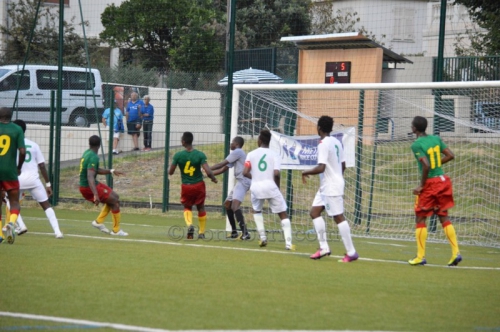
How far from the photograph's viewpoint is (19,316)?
6906 mm

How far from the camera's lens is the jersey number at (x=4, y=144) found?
39.2 feet

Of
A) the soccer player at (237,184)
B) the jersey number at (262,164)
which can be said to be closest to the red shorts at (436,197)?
the jersey number at (262,164)

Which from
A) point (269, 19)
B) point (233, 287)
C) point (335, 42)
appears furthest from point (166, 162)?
point (269, 19)

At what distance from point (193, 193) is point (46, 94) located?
44.6 ft

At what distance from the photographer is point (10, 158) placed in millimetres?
11984

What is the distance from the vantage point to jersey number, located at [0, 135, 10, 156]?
39.2ft

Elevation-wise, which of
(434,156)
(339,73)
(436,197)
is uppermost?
(339,73)

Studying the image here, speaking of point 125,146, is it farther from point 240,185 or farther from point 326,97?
point 240,185

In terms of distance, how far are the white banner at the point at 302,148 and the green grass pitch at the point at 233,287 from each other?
265 centimetres

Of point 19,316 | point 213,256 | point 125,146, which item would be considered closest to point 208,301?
point 19,316

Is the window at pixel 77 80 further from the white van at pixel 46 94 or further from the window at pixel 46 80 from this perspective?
the window at pixel 46 80

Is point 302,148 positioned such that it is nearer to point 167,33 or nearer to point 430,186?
point 430,186

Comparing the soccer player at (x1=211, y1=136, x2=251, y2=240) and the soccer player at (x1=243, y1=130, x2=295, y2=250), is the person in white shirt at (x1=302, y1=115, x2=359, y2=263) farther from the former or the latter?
the soccer player at (x1=211, y1=136, x2=251, y2=240)

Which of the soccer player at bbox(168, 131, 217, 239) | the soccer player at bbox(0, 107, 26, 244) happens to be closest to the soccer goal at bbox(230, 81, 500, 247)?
the soccer player at bbox(168, 131, 217, 239)
